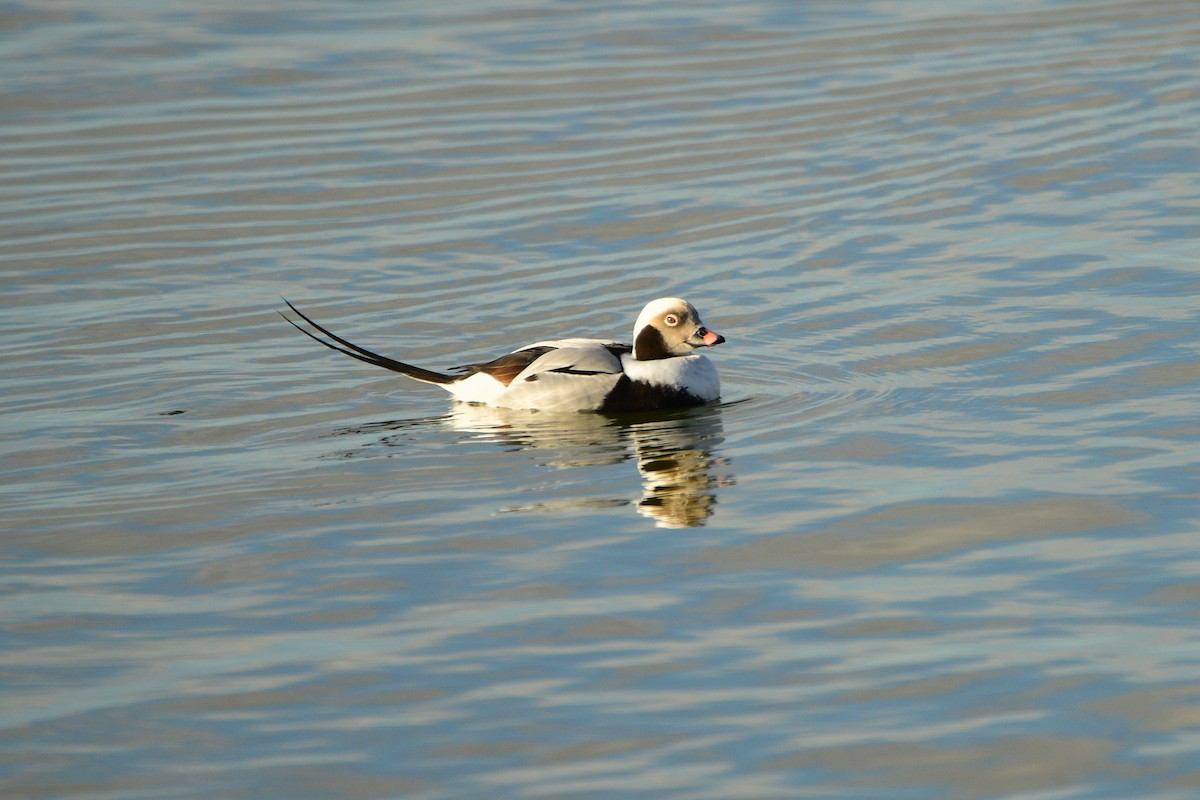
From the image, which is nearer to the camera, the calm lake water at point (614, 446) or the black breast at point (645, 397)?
the calm lake water at point (614, 446)

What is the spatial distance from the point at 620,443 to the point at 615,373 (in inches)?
28.7

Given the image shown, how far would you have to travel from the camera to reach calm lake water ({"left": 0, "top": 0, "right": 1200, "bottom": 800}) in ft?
19.7

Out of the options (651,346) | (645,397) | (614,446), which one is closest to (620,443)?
(614,446)

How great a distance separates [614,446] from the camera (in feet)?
32.3

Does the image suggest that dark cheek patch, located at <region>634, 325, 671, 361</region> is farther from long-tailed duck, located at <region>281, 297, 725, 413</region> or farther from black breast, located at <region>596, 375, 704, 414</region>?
black breast, located at <region>596, 375, 704, 414</region>

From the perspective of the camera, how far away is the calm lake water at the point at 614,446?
19.7 feet

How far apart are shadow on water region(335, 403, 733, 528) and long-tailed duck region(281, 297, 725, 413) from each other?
86mm

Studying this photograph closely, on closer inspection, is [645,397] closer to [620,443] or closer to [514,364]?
[620,443]

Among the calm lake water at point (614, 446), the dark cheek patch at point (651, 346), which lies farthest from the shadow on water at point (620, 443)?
the dark cheek patch at point (651, 346)

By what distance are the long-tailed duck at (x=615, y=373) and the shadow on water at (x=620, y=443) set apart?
9cm

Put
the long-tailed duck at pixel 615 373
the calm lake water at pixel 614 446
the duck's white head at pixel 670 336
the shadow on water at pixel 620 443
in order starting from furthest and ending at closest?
1. the duck's white head at pixel 670 336
2. the long-tailed duck at pixel 615 373
3. the shadow on water at pixel 620 443
4. the calm lake water at pixel 614 446

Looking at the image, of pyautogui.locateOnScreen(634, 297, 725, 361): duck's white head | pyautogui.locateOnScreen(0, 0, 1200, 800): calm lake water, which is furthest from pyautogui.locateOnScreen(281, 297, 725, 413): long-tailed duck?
pyautogui.locateOnScreen(0, 0, 1200, 800): calm lake water

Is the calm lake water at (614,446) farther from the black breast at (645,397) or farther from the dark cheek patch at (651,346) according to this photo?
the dark cheek patch at (651,346)

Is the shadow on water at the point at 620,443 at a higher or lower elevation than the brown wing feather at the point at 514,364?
lower
